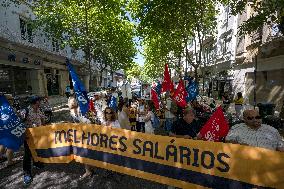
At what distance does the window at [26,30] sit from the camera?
24931mm

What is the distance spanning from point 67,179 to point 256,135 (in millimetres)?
4187

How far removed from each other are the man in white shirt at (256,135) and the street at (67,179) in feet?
7.05

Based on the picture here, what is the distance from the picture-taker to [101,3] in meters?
22.2

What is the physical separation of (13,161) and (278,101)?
1626 centimetres

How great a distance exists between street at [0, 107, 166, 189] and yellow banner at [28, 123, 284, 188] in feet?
1.43

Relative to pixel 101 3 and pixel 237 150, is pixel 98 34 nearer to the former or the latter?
pixel 101 3

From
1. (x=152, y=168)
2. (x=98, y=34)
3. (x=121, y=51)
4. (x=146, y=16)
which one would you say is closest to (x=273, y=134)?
(x=152, y=168)

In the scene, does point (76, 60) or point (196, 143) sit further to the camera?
point (76, 60)

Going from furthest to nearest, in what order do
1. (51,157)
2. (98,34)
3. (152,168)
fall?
(98,34) < (51,157) < (152,168)

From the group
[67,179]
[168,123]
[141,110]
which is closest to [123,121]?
[141,110]

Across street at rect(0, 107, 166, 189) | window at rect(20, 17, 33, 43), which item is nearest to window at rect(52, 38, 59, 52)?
window at rect(20, 17, 33, 43)

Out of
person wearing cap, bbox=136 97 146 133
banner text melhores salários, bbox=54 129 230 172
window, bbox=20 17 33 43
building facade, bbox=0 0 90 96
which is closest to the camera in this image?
banner text melhores salários, bbox=54 129 230 172

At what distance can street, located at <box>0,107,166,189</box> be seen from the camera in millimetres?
6051

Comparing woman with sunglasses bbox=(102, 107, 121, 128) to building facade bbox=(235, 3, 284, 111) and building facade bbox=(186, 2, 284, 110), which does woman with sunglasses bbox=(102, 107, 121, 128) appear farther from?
building facade bbox=(235, 3, 284, 111)
